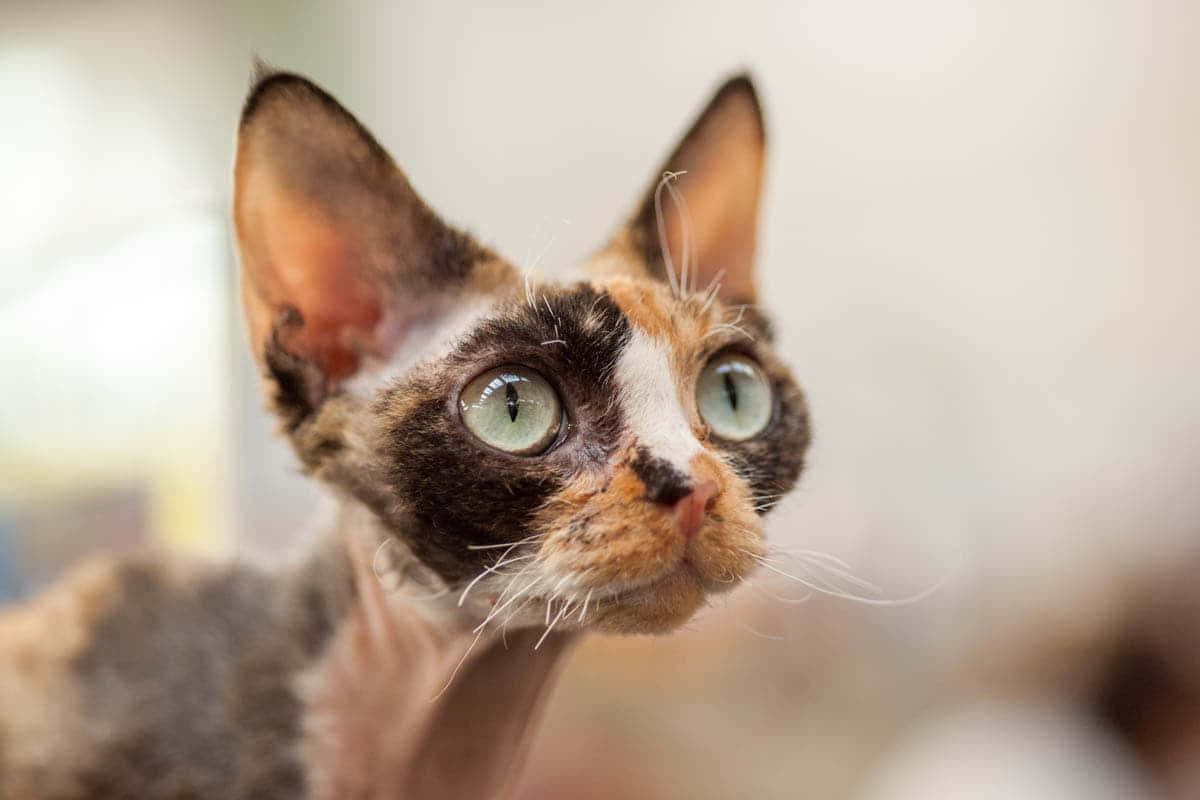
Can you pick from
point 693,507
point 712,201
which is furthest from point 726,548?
point 712,201

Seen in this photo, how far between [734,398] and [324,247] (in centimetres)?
19

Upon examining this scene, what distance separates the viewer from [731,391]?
1.37 feet

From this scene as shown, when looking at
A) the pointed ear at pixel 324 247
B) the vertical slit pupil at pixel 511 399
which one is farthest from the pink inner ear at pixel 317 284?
the vertical slit pupil at pixel 511 399

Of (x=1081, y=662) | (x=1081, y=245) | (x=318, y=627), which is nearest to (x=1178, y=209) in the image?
(x=1081, y=245)

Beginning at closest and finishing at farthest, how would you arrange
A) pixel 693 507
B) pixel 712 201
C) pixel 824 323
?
pixel 693 507, pixel 712 201, pixel 824 323

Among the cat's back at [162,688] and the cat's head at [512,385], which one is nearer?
the cat's head at [512,385]

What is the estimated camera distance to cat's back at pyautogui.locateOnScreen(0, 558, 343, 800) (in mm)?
470

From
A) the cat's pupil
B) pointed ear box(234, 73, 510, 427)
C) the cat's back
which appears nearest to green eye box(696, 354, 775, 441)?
the cat's pupil

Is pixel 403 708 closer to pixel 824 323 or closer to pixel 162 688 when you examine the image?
pixel 162 688

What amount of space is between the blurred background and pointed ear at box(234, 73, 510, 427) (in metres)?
0.05

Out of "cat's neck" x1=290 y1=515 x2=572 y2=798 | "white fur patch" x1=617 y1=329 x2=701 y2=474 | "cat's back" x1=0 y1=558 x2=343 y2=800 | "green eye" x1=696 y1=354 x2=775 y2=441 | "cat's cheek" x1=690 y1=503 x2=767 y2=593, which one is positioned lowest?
"cat's back" x1=0 y1=558 x2=343 y2=800

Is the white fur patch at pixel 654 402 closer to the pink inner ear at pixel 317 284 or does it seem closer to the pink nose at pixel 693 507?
the pink nose at pixel 693 507

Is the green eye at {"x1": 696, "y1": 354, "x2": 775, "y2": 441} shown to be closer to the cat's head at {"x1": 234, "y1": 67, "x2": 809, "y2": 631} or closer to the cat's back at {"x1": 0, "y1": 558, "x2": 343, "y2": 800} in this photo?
the cat's head at {"x1": 234, "y1": 67, "x2": 809, "y2": 631}

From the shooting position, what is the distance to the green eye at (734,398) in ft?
1.33
